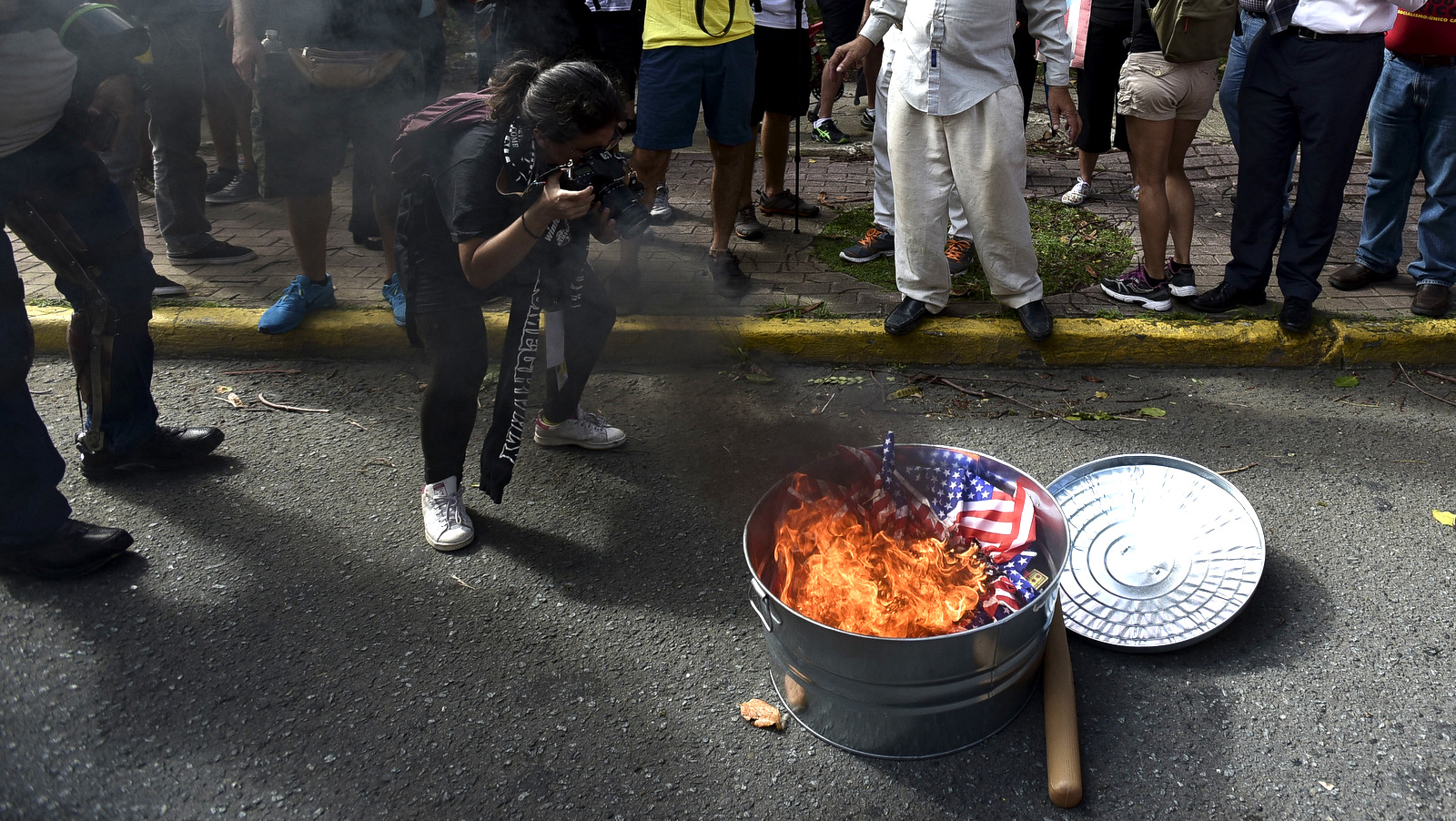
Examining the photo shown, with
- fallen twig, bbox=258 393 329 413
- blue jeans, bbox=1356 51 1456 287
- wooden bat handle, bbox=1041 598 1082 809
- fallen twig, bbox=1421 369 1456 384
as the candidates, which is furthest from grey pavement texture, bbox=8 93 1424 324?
wooden bat handle, bbox=1041 598 1082 809

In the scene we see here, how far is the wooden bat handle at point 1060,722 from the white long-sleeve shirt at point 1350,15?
2.78 metres

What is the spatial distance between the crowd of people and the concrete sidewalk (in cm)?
13

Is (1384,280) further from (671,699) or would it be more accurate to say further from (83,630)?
(83,630)

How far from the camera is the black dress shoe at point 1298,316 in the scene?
160 inches

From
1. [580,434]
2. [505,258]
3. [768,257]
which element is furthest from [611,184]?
[768,257]

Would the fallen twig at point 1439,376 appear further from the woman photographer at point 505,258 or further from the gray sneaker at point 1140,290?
the woman photographer at point 505,258

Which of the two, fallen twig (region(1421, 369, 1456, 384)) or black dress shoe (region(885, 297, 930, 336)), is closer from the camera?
fallen twig (region(1421, 369, 1456, 384))

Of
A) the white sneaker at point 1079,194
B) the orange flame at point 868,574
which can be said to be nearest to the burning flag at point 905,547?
the orange flame at point 868,574

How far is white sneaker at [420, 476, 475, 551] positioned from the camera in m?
3.13

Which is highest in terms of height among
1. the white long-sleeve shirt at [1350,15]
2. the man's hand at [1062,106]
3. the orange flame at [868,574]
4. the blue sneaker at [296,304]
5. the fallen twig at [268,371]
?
the white long-sleeve shirt at [1350,15]

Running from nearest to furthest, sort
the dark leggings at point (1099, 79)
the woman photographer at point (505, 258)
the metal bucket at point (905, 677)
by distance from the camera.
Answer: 1. the metal bucket at point (905, 677)
2. the woman photographer at point (505, 258)
3. the dark leggings at point (1099, 79)

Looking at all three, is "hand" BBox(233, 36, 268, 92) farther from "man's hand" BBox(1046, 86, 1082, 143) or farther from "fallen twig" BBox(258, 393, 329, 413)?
"man's hand" BBox(1046, 86, 1082, 143)

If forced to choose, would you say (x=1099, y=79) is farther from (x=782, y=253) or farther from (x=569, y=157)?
(x=569, y=157)

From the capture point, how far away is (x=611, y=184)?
8.89ft
